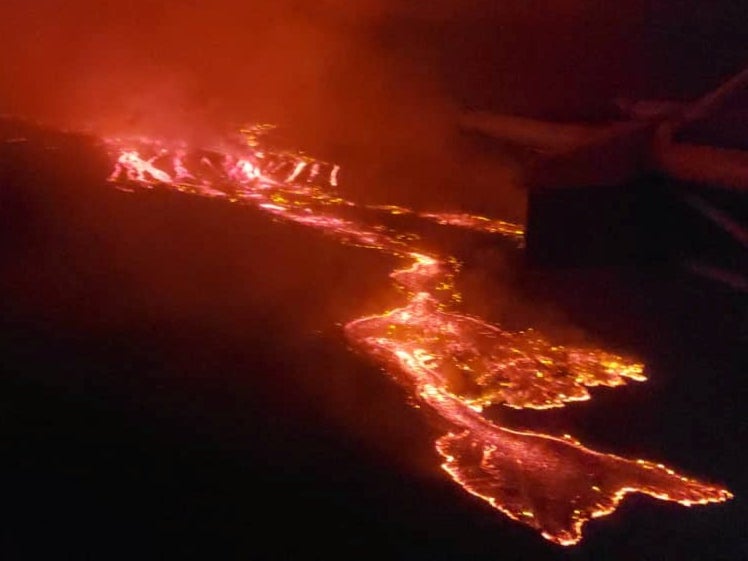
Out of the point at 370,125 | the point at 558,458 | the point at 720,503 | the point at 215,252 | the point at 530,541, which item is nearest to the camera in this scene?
the point at 530,541

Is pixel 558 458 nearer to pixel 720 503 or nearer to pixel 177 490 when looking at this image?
pixel 720 503

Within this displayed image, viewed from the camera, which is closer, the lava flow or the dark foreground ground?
the dark foreground ground

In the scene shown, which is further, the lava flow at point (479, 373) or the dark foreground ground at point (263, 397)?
the lava flow at point (479, 373)


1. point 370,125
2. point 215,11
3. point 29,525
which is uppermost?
point 215,11

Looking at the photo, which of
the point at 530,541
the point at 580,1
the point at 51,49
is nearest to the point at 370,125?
the point at 580,1
